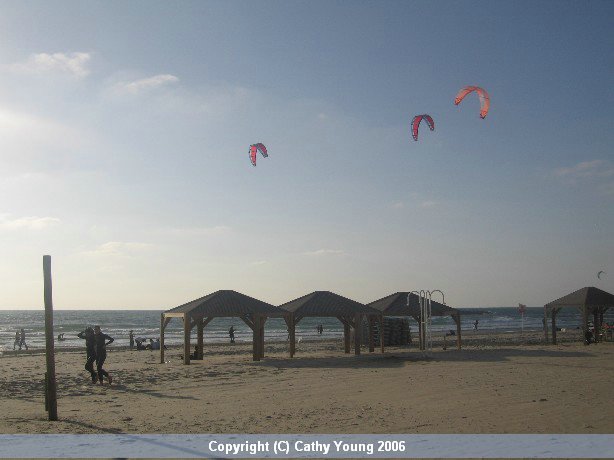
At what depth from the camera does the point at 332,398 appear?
40.9ft

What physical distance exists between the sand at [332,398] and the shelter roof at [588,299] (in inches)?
410

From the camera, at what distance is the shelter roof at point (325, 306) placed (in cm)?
2553

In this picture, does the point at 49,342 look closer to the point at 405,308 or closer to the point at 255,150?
the point at 255,150

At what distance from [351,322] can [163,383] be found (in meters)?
11.8

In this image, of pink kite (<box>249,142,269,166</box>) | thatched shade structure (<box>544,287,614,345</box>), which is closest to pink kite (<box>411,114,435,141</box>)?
pink kite (<box>249,142,269,166</box>)

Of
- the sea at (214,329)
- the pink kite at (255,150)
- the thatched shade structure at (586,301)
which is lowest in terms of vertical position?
→ the sea at (214,329)

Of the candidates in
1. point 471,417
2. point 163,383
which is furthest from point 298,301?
point 471,417

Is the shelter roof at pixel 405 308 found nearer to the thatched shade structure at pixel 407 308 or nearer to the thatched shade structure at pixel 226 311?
the thatched shade structure at pixel 407 308

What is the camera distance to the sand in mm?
9414

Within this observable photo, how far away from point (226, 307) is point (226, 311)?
183 millimetres

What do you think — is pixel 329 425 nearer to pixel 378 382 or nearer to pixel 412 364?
pixel 378 382

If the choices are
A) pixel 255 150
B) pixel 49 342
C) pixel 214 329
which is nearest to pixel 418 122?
pixel 255 150

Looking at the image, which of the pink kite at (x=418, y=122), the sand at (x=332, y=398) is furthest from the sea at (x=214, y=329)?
the pink kite at (x=418, y=122)

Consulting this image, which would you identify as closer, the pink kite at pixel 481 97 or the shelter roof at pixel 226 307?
the pink kite at pixel 481 97
